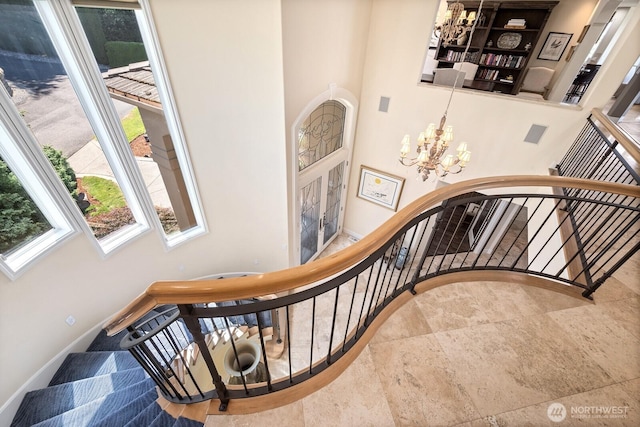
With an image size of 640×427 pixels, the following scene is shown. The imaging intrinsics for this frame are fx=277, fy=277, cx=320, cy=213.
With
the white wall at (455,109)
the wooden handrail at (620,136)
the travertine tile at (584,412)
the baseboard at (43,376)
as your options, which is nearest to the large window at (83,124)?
the baseboard at (43,376)

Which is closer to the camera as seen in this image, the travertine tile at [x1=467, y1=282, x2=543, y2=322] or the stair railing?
the stair railing

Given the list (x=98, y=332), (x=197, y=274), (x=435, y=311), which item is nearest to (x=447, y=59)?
(x=435, y=311)

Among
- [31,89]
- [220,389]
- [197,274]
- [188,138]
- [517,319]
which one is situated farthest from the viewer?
[197,274]

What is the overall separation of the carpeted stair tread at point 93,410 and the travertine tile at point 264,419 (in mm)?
1157

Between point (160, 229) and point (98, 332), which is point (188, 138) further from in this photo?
point (98, 332)

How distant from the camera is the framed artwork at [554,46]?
19.0 feet

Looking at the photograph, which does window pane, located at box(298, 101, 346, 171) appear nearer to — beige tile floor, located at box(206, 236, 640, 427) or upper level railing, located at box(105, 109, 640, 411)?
upper level railing, located at box(105, 109, 640, 411)

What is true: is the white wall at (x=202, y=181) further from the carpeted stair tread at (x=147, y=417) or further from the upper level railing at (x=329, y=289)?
the carpeted stair tread at (x=147, y=417)

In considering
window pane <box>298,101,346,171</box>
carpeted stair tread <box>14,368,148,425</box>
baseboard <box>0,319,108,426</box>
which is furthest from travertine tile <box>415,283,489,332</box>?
baseboard <box>0,319,108,426</box>

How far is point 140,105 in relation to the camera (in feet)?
9.53

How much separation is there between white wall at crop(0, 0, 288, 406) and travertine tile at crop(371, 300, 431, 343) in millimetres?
2702

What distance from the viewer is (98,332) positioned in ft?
10.2

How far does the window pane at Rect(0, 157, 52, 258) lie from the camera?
2.17 metres

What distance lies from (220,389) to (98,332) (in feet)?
9.29
